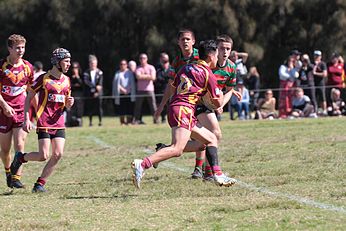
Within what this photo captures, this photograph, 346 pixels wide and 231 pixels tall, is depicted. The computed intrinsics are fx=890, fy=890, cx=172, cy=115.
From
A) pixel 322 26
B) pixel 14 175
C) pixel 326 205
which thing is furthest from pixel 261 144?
pixel 322 26

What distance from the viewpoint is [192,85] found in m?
10.3

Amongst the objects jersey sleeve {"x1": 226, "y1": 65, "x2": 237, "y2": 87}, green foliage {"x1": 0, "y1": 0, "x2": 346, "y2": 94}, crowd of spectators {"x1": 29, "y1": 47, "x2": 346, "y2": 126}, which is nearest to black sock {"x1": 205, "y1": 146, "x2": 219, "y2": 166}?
jersey sleeve {"x1": 226, "y1": 65, "x2": 237, "y2": 87}

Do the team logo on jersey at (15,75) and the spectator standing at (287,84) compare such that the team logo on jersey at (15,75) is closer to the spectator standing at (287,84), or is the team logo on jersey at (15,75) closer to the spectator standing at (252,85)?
the spectator standing at (287,84)

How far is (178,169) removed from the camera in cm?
1361

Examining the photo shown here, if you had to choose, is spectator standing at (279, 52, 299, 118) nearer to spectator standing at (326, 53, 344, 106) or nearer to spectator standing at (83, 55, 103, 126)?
spectator standing at (326, 53, 344, 106)

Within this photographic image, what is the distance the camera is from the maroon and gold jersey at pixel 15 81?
39.3 feet

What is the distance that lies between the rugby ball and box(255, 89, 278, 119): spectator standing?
14816 mm

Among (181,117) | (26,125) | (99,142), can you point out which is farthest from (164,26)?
(181,117)

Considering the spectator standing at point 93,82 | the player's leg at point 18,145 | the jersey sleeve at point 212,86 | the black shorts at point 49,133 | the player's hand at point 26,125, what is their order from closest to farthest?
1. the jersey sleeve at point 212,86
2. the black shorts at point 49,133
3. the player's hand at point 26,125
4. the player's leg at point 18,145
5. the spectator standing at point 93,82

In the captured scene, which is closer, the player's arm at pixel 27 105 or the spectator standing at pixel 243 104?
the player's arm at pixel 27 105

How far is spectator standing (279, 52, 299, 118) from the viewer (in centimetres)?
2631

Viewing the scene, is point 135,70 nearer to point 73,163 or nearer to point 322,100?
point 322,100

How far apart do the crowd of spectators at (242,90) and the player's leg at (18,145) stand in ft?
43.2

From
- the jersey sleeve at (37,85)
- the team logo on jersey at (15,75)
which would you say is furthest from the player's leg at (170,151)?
the team logo on jersey at (15,75)
